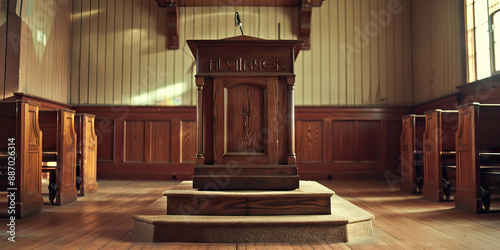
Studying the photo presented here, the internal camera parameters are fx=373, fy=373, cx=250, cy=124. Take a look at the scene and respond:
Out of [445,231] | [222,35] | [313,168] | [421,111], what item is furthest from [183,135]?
[445,231]

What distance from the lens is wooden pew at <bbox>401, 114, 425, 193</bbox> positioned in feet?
16.3

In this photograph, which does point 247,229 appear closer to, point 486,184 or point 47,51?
point 486,184

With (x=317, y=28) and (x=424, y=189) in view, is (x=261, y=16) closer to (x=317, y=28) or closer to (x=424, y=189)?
(x=317, y=28)

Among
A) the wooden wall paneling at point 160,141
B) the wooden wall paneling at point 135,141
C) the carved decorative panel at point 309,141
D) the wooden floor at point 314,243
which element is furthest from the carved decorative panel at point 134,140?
the carved decorative panel at point 309,141

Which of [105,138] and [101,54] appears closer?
[105,138]

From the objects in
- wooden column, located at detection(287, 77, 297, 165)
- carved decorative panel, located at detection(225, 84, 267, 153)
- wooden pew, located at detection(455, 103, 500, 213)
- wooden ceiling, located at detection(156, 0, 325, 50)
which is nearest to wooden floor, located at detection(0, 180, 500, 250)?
wooden pew, located at detection(455, 103, 500, 213)

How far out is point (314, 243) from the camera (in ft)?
8.09

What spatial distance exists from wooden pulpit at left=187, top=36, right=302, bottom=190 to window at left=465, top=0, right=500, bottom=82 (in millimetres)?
3685

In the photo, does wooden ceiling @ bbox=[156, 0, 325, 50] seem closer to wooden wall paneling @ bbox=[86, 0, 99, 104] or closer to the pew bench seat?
wooden wall paneling @ bbox=[86, 0, 99, 104]

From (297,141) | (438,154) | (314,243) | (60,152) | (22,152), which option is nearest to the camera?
(314,243)

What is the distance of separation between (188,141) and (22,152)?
12.1 feet

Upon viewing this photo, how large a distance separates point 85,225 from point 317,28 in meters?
5.53

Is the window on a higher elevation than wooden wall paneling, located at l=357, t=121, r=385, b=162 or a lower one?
higher

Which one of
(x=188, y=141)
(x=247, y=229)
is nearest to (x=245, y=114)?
(x=247, y=229)
